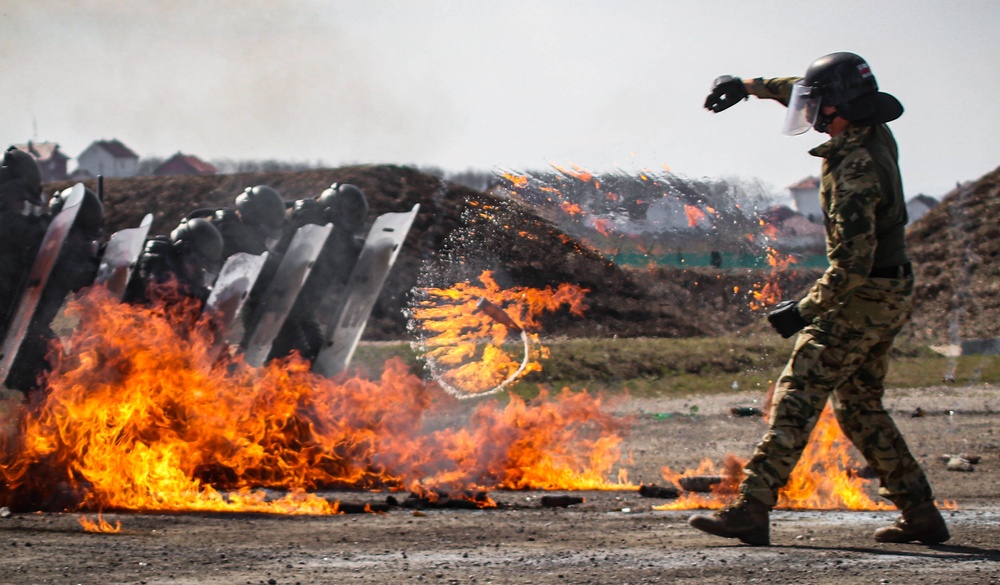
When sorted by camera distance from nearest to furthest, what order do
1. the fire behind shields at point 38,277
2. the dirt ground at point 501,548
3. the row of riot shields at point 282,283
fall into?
1. the dirt ground at point 501,548
2. the fire behind shields at point 38,277
3. the row of riot shields at point 282,283

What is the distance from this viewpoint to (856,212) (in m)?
5.18

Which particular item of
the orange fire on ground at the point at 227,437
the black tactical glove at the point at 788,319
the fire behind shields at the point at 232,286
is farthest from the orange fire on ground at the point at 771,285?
the fire behind shields at the point at 232,286

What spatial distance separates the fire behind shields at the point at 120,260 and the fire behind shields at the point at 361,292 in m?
2.07

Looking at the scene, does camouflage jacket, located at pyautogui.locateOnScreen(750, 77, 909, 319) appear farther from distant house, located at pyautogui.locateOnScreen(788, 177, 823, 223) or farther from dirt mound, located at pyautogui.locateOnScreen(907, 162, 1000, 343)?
dirt mound, located at pyautogui.locateOnScreen(907, 162, 1000, 343)

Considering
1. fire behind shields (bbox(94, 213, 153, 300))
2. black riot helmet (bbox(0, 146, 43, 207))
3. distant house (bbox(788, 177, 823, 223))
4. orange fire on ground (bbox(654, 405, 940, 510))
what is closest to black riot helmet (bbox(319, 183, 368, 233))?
fire behind shields (bbox(94, 213, 153, 300))

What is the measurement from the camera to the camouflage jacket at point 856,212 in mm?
5137

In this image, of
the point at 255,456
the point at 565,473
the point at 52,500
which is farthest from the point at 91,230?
the point at 565,473

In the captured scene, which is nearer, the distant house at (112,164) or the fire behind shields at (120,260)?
the fire behind shields at (120,260)

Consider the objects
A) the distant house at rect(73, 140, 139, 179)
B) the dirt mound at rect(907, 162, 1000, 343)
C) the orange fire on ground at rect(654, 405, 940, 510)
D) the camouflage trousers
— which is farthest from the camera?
the distant house at rect(73, 140, 139, 179)

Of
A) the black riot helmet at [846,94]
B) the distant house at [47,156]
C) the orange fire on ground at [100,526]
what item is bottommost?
the orange fire on ground at [100,526]

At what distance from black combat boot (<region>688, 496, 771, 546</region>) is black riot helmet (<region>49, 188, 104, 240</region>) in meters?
8.06

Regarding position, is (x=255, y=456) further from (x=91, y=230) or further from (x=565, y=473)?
(x=91, y=230)

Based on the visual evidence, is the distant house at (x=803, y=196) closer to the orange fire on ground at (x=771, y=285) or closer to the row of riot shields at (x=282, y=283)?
the orange fire on ground at (x=771, y=285)

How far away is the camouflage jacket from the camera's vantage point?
5.14 m
